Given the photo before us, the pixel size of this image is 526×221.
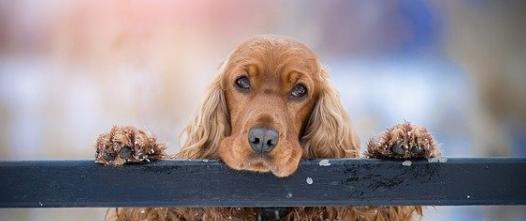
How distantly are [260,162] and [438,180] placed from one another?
2.68 ft

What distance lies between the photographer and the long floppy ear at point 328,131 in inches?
158

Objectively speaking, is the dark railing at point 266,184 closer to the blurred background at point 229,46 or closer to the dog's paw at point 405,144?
the dog's paw at point 405,144

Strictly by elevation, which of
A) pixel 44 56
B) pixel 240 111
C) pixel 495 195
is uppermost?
pixel 44 56

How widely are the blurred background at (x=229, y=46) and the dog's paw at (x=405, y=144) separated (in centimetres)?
262

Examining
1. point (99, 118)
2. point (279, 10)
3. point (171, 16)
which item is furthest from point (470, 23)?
point (99, 118)

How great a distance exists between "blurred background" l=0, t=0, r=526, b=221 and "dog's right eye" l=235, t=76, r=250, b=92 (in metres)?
1.97

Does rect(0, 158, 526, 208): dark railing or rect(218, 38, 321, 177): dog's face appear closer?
rect(0, 158, 526, 208): dark railing

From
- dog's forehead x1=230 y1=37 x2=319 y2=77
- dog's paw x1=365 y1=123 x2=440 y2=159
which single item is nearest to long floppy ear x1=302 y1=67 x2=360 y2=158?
dog's forehead x1=230 y1=37 x2=319 y2=77

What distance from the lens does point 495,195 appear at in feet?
8.28

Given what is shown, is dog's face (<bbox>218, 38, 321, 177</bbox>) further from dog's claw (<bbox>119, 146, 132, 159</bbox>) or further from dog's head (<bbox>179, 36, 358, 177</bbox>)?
dog's claw (<bbox>119, 146, 132, 159</bbox>)

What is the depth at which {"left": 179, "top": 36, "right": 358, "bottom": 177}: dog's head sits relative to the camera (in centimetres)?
358

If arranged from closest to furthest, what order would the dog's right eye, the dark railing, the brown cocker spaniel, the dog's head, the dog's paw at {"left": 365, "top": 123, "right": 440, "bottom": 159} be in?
the dark railing
the dog's paw at {"left": 365, "top": 123, "right": 440, "bottom": 159}
the brown cocker spaniel
the dog's head
the dog's right eye

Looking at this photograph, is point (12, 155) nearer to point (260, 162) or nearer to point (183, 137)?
point (183, 137)

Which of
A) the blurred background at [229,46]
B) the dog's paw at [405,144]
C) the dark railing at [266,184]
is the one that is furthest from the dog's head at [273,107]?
the blurred background at [229,46]
